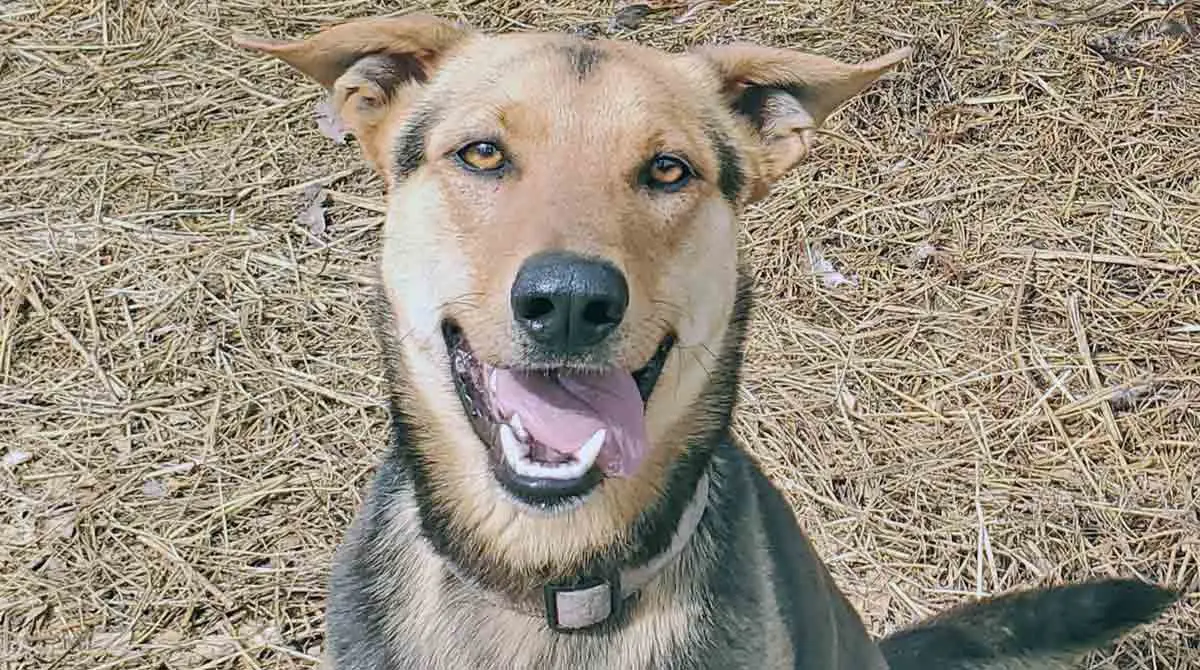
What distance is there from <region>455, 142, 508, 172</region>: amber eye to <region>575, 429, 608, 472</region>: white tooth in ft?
2.10

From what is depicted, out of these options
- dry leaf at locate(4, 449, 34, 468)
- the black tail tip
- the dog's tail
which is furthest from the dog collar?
dry leaf at locate(4, 449, 34, 468)

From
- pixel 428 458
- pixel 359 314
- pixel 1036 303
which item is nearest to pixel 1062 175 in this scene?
pixel 1036 303

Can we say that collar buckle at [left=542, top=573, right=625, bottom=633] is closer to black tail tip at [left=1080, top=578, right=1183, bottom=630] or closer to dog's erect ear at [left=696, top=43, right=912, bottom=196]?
dog's erect ear at [left=696, top=43, right=912, bottom=196]

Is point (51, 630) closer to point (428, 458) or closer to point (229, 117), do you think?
point (428, 458)

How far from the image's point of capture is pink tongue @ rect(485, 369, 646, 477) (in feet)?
8.75

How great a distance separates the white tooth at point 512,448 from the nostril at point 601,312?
13.3 inches

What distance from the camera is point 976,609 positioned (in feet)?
12.3

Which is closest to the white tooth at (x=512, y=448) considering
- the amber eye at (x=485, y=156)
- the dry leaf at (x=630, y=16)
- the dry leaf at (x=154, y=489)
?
the amber eye at (x=485, y=156)

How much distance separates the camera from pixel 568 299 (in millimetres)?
2432

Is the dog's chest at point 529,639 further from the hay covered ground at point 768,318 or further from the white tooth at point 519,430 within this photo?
the hay covered ground at point 768,318

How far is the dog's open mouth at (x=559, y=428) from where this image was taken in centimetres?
263

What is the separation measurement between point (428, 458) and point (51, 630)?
6.47 feet

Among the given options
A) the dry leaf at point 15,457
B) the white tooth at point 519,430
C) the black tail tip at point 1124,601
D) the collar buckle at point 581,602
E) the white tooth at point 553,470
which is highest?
the white tooth at point 519,430

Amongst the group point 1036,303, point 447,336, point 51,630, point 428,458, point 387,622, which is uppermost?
point 447,336
